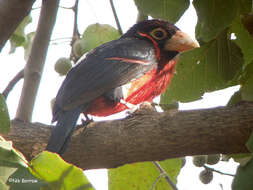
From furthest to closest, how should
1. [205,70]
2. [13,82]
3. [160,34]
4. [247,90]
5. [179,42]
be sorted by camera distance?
[160,34] → [179,42] → [13,82] → [205,70] → [247,90]

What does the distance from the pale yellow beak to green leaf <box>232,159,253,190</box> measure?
2.23 metres

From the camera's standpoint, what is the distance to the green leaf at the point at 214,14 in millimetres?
2535

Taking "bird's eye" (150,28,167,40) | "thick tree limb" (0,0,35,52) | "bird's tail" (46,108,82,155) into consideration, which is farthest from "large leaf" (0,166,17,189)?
"bird's eye" (150,28,167,40)

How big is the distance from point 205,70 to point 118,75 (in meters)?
0.65

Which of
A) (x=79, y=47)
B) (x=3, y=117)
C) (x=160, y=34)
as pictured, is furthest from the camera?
(x=160, y=34)

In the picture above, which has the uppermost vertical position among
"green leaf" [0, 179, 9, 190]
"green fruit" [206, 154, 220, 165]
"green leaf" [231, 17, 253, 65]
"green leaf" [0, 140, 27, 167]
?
"green leaf" [0, 140, 27, 167]

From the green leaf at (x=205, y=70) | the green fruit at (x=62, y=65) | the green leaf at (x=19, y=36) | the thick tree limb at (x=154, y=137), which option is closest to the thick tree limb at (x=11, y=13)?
the thick tree limb at (x=154, y=137)

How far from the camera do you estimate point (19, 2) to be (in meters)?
2.59

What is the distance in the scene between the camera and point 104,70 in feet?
11.5

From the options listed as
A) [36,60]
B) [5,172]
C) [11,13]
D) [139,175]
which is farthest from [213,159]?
[5,172]

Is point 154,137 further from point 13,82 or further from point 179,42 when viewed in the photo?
point 179,42

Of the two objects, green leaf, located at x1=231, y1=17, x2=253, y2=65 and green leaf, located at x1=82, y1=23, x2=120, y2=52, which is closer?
green leaf, located at x1=231, y1=17, x2=253, y2=65

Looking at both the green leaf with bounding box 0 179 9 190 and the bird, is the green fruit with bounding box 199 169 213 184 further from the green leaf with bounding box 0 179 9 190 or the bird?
the green leaf with bounding box 0 179 9 190

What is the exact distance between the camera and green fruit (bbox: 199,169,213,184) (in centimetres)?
365
